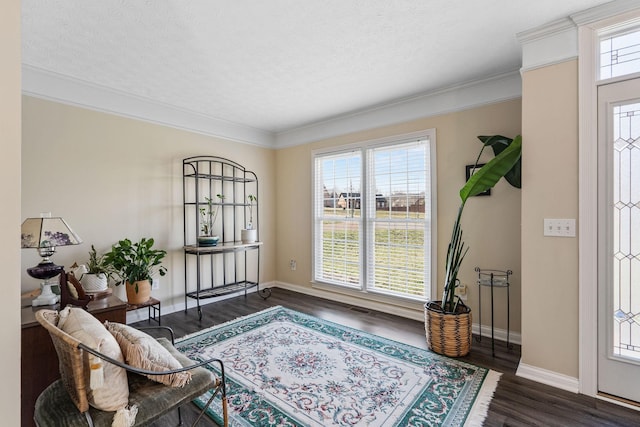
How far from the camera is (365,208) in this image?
4000 millimetres

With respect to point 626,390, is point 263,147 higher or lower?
higher

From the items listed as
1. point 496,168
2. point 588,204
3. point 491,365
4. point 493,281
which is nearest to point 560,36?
point 496,168

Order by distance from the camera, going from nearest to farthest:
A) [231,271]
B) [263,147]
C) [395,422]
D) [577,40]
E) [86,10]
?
[395,422]
[86,10]
[577,40]
[231,271]
[263,147]

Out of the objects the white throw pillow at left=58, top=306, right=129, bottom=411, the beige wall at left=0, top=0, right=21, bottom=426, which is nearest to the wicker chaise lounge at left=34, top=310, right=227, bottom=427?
the white throw pillow at left=58, top=306, right=129, bottom=411

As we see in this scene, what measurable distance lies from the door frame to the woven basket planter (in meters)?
0.74

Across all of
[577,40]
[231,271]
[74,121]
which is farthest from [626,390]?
[74,121]

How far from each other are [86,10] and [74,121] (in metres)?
1.46

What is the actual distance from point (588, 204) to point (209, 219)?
152 inches

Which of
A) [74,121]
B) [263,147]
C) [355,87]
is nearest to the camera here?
[74,121]

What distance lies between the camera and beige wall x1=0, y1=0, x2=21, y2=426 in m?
1.02

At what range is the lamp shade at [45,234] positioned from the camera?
2139mm

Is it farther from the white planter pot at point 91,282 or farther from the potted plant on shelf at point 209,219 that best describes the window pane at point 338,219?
the white planter pot at point 91,282

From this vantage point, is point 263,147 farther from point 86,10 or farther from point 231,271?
point 86,10

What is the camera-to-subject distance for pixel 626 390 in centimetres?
196
